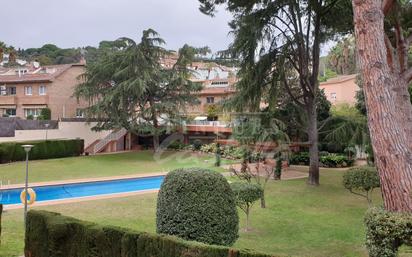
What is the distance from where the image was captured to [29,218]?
29.8 feet

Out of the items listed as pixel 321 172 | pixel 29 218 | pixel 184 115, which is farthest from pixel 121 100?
pixel 29 218

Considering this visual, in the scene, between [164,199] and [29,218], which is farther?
[29,218]

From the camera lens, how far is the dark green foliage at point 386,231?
7172 millimetres

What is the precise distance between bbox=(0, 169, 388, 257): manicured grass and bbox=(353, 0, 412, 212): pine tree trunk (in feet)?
8.51

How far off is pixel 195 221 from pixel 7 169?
882 inches

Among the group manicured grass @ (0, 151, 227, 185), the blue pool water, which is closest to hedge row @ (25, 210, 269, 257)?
the blue pool water

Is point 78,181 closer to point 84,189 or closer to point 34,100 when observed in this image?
point 84,189

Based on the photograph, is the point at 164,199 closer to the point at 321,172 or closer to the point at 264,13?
the point at 264,13

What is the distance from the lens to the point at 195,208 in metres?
7.55

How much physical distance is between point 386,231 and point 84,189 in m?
17.6

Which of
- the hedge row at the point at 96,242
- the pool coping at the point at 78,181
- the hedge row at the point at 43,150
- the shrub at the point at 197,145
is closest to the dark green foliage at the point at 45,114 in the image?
the hedge row at the point at 43,150

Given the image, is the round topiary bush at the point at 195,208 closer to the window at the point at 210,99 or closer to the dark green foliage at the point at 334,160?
the dark green foliage at the point at 334,160

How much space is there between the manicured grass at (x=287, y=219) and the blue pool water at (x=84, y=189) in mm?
3950

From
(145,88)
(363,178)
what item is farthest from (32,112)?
(363,178)
